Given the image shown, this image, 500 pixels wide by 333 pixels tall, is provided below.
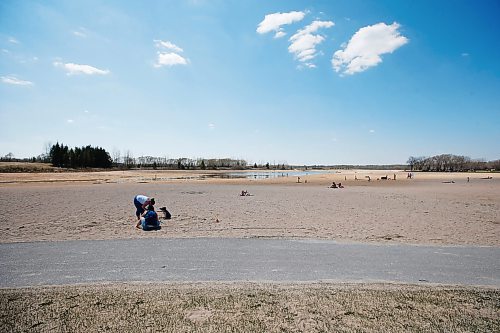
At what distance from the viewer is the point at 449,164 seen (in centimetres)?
15125

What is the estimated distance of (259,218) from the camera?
13.1m

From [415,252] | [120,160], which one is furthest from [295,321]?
[120,160]

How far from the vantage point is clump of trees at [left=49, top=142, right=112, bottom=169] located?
9071 centimetres

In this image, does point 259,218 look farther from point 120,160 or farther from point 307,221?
point 120,160

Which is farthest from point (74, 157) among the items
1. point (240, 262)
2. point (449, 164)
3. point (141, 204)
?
point (449, 164)

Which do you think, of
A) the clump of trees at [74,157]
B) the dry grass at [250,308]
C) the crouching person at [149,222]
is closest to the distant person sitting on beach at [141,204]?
the crouching person at [149,222]

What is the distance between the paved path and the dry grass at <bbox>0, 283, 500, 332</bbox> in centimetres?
46

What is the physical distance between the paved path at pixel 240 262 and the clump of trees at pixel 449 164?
164 meters

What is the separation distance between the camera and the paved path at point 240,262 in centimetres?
549

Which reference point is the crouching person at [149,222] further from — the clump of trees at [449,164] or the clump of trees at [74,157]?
the clump of trees at [449,164]

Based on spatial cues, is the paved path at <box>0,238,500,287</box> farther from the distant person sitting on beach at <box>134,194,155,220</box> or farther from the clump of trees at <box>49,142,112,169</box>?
the clump of trees at <box>49,142,112,169</box>

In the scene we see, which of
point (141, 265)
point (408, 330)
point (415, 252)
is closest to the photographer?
point (408, 330)

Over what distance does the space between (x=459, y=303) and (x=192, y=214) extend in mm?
11652

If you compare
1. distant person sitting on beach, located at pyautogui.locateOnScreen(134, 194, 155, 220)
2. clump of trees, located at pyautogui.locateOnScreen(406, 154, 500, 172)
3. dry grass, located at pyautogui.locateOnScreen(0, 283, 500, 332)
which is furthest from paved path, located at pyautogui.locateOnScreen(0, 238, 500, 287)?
clump of trees, located at pyautogui.locateOnScreen(406, 154, 500, 172)
